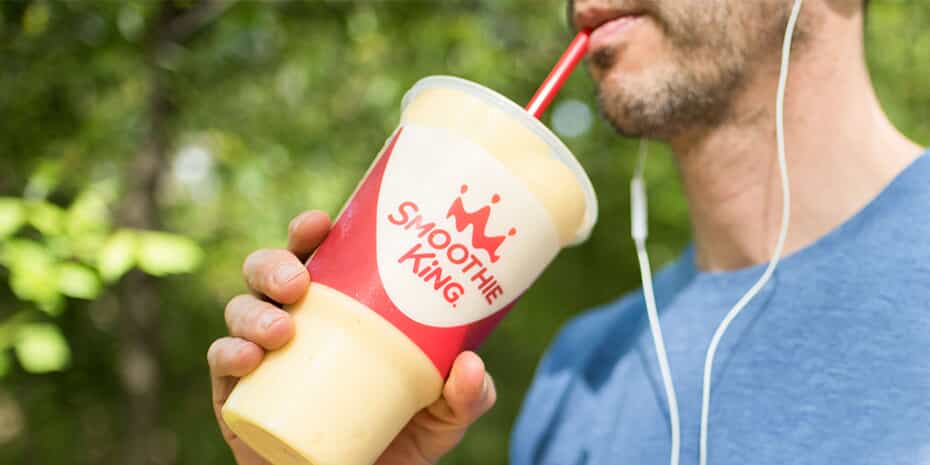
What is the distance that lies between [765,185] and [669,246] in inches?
106

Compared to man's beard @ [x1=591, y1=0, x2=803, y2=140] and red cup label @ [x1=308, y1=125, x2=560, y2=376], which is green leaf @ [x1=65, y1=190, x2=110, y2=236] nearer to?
red cup label @ [x1=308, y1=125, x2=560, y2=376]

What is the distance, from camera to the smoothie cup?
0.82 m

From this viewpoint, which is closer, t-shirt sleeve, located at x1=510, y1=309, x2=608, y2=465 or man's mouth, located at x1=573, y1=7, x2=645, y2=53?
man's mouth, located at x1=573, y1=7, x2=645, y2=53

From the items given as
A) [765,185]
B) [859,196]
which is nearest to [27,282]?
[765,185]

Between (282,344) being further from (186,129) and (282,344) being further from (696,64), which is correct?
(186,129)

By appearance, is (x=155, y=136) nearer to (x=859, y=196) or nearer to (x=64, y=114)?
(x=64, y=114)

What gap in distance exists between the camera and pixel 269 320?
2.77 feet

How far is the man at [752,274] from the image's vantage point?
0.94m

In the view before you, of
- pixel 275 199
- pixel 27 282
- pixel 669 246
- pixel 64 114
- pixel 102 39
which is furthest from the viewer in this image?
pixel 669 246

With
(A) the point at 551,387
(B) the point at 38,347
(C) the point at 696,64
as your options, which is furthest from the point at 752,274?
(B) the point at 38,347

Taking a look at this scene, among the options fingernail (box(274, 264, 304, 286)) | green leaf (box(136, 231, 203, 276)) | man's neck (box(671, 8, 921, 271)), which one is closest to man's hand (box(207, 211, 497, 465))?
fingernail (box(274, 264, 304, 286))

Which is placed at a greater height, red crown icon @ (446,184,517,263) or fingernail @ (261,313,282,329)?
red crown icon @ (446,184,517,263)

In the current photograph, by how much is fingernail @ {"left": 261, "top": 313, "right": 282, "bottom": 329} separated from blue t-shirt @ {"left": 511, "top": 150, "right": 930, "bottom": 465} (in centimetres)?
57

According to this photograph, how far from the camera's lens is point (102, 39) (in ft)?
5.69
